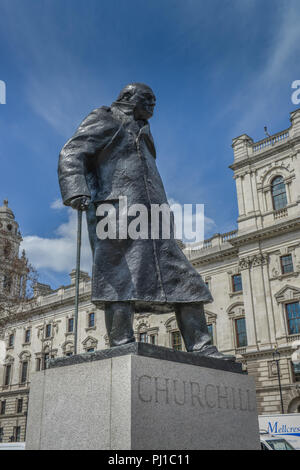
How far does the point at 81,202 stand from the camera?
399 centimetres

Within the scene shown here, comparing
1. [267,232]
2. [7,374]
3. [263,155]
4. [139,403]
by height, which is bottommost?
Answer: [139,403]

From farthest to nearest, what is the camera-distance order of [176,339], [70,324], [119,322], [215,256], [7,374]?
[7,374] < [70,324] < [176,339] < [215,256] < [119,322]

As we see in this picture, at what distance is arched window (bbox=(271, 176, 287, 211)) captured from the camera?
30906mm

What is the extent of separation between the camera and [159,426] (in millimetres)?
3053

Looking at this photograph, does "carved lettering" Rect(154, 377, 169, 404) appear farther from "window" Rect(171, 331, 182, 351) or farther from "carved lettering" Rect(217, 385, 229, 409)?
"window" Rect(171, 331, 182, 351)

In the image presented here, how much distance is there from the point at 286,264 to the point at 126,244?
26.6 meters

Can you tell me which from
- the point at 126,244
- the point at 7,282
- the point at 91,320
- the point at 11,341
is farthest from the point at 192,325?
the point at 11,341

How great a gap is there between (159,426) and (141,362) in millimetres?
418

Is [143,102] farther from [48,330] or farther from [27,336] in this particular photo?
[27,336]

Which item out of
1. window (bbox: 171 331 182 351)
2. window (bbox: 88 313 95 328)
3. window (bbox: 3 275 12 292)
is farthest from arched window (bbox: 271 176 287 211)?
window (bbox: 88 313 95 328)

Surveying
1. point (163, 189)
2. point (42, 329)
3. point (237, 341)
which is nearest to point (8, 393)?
point (42, 329)

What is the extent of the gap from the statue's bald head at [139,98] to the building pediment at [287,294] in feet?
82.2

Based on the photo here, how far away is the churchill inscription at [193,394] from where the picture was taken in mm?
3127
